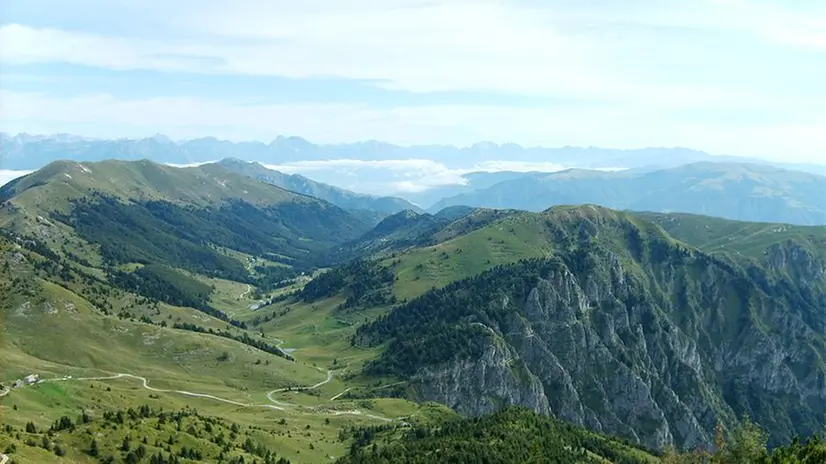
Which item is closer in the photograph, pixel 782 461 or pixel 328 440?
pixel 782 461

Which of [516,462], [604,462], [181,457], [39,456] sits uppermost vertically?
[39,456]

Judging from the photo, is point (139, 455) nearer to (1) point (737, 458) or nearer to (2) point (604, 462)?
(1) point (737, 458)

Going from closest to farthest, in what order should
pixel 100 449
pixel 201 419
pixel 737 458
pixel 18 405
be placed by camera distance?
1. pixel 737 458
2. pixel 100 449
3. pixel 201 419
4. pixel 18 405

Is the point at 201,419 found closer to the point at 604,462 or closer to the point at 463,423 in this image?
the point at 463,423

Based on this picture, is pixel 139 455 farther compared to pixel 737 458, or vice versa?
pixel 139 455

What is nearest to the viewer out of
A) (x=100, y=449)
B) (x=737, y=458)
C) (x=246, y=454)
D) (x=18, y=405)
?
(x=737, y=458)

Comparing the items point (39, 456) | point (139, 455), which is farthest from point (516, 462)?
point (39, 456)

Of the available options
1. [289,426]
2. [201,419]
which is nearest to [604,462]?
[289,426]

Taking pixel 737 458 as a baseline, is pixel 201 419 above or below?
below

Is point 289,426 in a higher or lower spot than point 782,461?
lower
